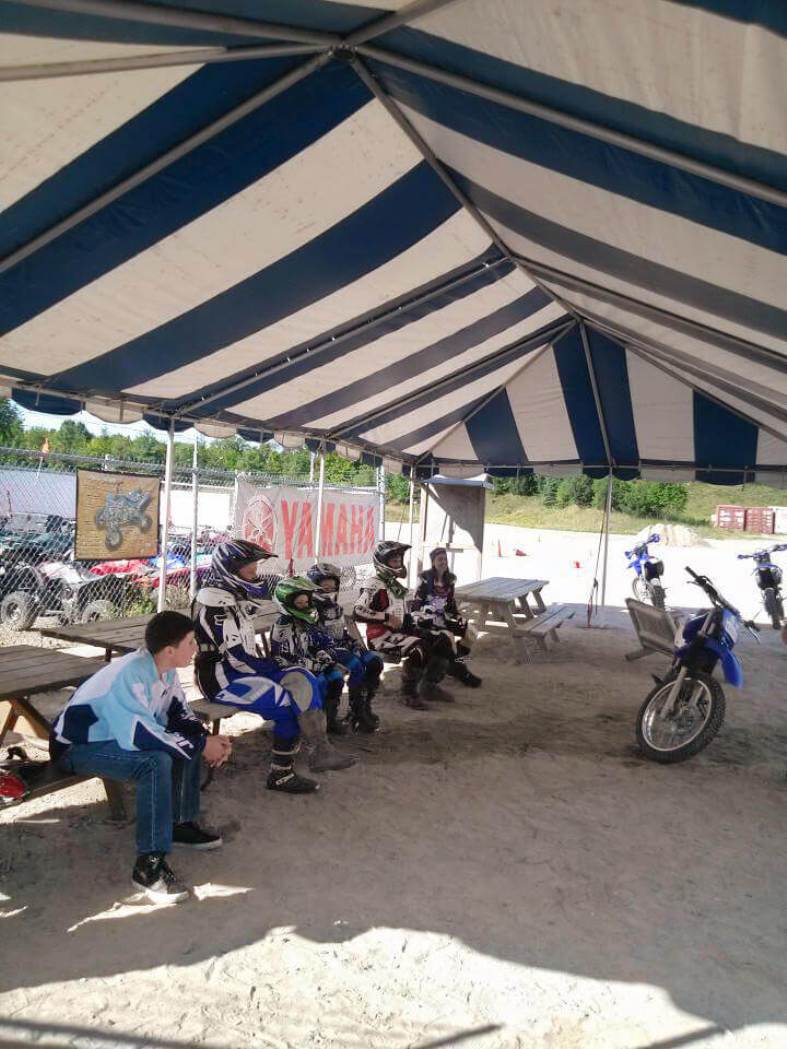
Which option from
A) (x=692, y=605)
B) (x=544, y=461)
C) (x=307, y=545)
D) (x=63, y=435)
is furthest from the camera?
(x=63, y=435)

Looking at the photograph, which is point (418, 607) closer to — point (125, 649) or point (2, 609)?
point (125, 649)

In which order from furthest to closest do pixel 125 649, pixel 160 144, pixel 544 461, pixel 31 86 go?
pixel 544 461 < pixel 125 649 < pixel 160 144 < pixel 31 86

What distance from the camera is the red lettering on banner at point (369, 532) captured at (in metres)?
11.1

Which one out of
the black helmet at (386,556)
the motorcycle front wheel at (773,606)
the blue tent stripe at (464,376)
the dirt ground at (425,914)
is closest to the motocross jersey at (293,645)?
the dirt ground at (425,914)

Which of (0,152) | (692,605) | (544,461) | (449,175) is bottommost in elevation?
(692,605)

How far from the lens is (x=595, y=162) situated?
9.33 feet

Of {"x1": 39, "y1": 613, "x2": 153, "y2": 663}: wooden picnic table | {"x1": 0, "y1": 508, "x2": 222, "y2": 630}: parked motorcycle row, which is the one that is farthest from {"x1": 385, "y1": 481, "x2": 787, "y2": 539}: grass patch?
{"x1": 39, "y1": 613, "x2": 153, "y2": 663}: wooden picnic table

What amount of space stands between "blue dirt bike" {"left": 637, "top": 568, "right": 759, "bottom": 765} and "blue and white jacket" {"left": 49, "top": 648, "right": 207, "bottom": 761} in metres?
3.31

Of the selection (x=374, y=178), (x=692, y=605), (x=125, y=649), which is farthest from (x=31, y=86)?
(x=692, y=605)

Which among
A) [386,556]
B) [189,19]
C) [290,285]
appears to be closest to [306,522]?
[386,556]

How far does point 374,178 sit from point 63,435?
4585 cm

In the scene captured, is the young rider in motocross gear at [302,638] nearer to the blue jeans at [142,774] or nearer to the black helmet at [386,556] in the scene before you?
the black helmet at [386,556]

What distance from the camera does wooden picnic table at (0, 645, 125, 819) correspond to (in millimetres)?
3475

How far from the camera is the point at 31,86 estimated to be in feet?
8.13
